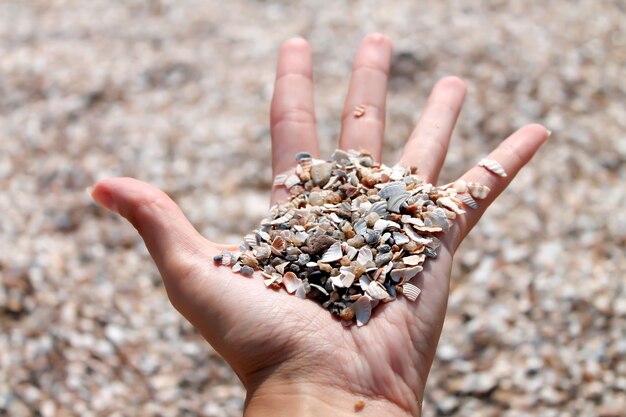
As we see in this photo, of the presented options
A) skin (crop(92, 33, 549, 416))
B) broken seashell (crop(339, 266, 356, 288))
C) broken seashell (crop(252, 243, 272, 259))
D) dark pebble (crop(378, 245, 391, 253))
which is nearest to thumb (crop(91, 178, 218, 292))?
skin (crop(92, 33, 549, 416))

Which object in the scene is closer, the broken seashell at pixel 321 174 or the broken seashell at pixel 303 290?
the broken seashell at pixel 303 290

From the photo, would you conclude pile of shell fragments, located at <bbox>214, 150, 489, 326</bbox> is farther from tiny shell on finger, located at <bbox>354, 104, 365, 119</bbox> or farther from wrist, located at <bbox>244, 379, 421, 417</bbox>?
tiny shell on finger, located at <bbox>354, 104, 365, 119</bbox>

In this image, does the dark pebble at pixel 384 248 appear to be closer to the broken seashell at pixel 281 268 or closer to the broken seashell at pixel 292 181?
the broken seashell at pixel 281 268

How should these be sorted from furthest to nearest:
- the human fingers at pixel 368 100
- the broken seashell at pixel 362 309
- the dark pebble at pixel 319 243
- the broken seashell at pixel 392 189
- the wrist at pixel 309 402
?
the human fingers at pixel 368 100 < the broken seashell at pixel 392 189 < the dark pebble at pixel 319 243 < the broken seashell at pixel 362 309 < the wrist at pixel 309 402

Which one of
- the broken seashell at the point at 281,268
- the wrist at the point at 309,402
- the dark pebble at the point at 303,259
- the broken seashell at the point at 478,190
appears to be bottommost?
the wrist at the point at 309,402

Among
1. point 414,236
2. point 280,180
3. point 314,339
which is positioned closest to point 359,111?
point 280,180

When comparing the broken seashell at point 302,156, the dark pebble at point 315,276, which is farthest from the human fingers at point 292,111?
the dark pebble at point 315,276
